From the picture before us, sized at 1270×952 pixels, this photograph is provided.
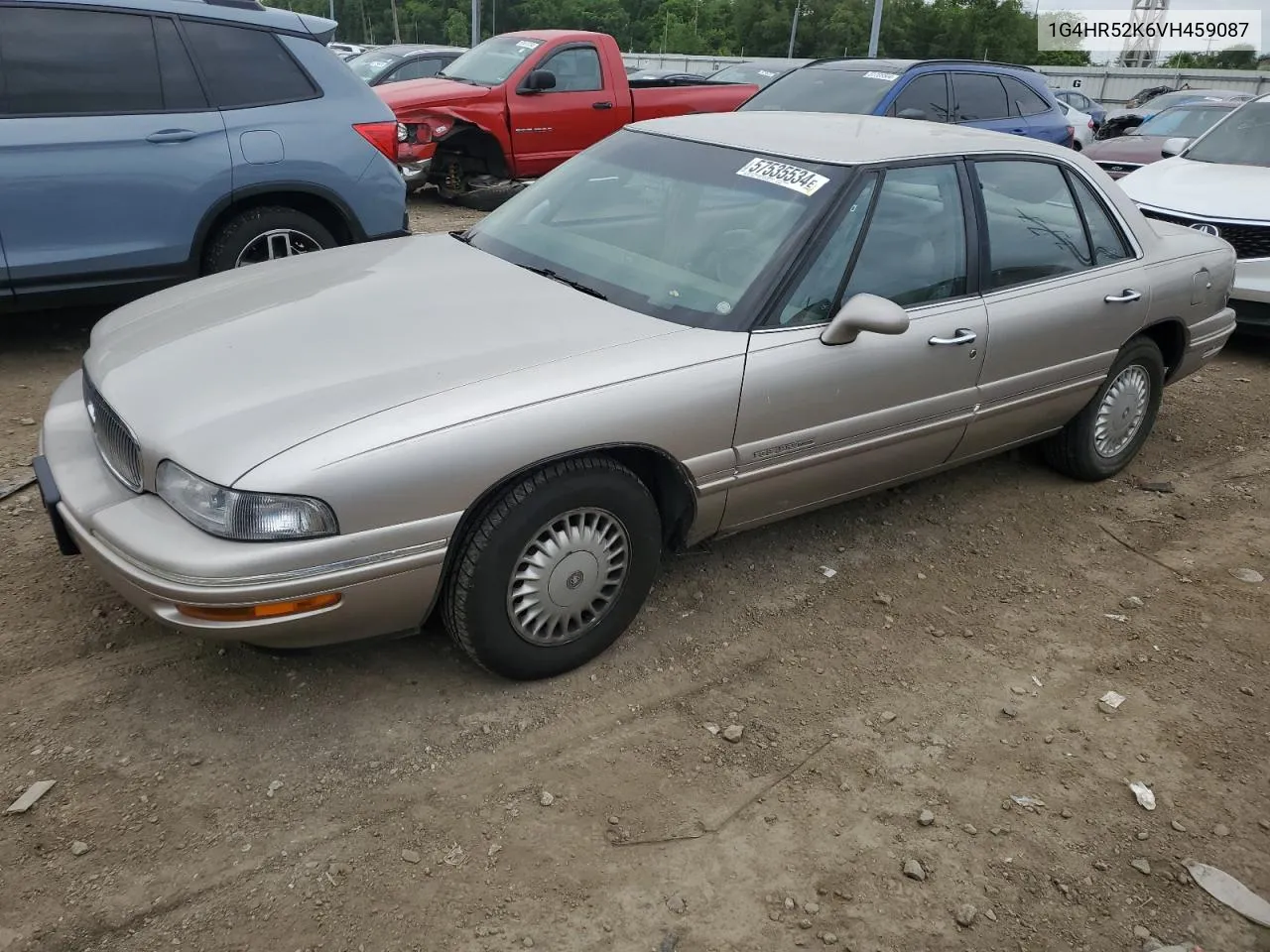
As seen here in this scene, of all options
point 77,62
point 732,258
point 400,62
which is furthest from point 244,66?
point 400,62

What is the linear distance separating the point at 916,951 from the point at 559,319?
79.2 inches

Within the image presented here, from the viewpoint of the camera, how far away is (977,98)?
31.2ft

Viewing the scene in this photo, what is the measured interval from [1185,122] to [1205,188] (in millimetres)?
7860

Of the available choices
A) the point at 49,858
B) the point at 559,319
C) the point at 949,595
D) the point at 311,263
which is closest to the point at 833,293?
the point at 559,319

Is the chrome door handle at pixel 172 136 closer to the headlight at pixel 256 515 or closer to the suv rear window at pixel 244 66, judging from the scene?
the suv rear window at pixel 244 66

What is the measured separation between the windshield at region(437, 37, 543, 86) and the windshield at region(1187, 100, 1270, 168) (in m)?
6.22

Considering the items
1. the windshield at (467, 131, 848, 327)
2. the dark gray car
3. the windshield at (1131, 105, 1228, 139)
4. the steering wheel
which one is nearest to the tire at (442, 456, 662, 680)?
the windshield at (467, 131, 848, 327)

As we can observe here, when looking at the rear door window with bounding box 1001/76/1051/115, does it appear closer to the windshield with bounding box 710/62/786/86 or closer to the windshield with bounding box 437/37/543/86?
the windshield with bounding box 710/62/786/86

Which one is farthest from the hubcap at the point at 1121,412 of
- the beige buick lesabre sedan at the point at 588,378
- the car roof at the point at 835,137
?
the car roof at the point at 835,137

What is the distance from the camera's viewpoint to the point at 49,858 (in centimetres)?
251

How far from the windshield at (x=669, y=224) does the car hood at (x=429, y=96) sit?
6.49 m

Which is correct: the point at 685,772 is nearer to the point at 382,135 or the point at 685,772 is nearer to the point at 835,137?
the point at 835,137

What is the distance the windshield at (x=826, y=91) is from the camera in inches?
337

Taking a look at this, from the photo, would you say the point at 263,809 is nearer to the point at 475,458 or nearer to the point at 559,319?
the point at 475,458
